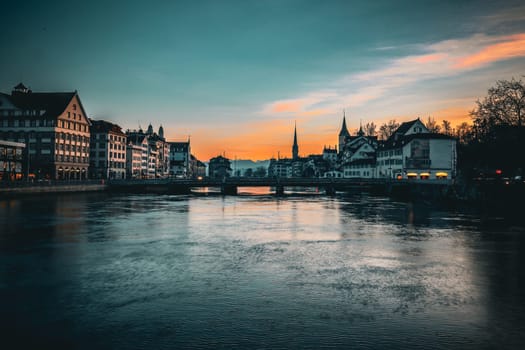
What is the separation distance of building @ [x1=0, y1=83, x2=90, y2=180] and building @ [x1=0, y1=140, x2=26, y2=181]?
639cm

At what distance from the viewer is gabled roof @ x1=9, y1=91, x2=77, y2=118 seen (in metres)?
97.4

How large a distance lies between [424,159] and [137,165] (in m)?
95.5

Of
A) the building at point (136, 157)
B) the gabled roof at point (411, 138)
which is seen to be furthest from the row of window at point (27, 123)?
the gabled roof at point (411, 138)

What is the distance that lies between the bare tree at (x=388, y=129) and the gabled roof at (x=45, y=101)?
335 ft

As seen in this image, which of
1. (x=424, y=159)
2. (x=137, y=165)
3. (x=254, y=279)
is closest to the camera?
(x=254, y=279)

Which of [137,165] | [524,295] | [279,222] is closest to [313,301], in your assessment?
[524,295]

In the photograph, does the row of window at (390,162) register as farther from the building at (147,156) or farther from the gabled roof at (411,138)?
the building at (147,156)

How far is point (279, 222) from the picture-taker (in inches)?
1567

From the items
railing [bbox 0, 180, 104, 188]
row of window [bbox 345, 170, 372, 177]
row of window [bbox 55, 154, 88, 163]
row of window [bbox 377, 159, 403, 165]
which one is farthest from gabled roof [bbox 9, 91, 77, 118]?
row of window [bbox 345, 170, 372, 177]

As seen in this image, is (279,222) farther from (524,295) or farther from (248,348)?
(248,348)

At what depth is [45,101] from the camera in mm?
99250

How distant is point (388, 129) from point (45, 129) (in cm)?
10949

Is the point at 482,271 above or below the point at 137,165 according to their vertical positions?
below

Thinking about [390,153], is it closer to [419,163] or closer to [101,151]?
[419,163]
